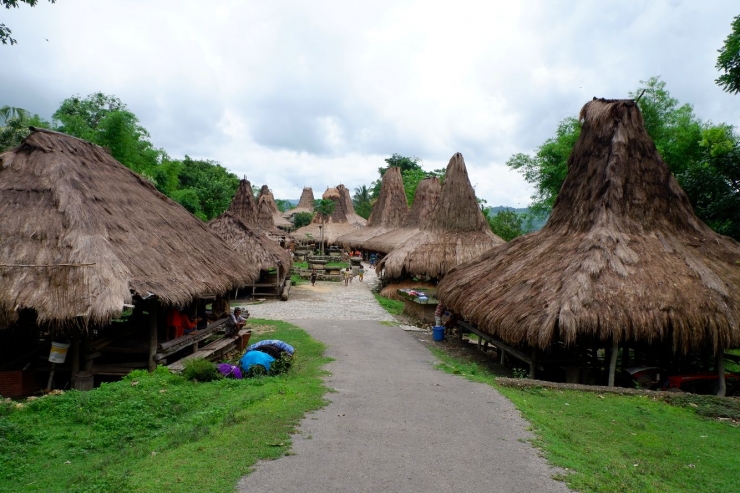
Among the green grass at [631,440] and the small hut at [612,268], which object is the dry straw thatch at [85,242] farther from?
the small hut at [612,268]

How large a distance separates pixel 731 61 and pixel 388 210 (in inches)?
1168

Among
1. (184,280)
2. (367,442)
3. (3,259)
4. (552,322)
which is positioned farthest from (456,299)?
(3,259)

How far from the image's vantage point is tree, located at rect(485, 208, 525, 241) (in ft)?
116

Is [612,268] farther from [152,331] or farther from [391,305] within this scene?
[391,305]

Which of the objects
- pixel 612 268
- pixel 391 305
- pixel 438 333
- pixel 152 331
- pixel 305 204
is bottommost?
pixel 438 333

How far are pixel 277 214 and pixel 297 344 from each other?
52.1m

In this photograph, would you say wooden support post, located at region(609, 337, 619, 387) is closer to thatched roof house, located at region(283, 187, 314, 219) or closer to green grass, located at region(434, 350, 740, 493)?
green grass, located at region(434, 350, 740, 493)

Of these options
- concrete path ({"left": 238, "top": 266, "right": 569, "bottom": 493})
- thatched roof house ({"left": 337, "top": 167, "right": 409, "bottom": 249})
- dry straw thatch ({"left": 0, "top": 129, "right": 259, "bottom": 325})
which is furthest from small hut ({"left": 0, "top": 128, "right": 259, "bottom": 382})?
thatched roof house ({"left": 337, "top": 167, "right": 409, "bottom": 249})

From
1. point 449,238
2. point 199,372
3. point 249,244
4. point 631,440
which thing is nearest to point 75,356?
point 199,372

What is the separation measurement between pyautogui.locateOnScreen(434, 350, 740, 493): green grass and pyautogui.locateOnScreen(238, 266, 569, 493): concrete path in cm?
34

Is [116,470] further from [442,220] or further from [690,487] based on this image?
[442,220]

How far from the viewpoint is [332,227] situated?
50.5 m

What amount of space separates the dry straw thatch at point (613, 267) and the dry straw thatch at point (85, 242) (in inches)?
277

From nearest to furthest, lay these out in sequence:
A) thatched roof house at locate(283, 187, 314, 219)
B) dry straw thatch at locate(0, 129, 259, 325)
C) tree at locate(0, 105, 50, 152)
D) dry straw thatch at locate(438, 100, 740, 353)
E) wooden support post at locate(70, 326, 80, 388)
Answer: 1. dry straw thatch at locate(0, 129, 259, 325)
2. wooden support post at locate(70, 326, 80, 388)
3. dry straw thatch at locate(438, 100, 740, 353)
4. tree at locate(0, 105, 50, 152)
5. thatched roof house at locate(283, 187, 314, 219)
